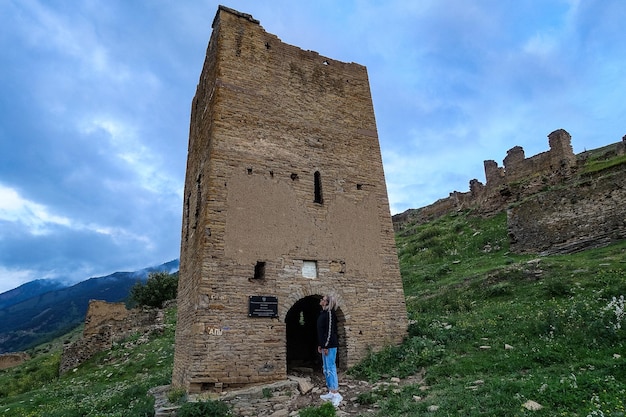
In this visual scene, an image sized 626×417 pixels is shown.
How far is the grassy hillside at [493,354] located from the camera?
234 inches

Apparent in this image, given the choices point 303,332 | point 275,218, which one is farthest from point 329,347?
point 303,332

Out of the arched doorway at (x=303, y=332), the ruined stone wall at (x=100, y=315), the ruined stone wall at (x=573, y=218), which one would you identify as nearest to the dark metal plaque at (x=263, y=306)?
the arched doorway at (x=303, y=332)

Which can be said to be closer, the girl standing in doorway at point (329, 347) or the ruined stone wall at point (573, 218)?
the girl standing in doorway at point (329, 347)

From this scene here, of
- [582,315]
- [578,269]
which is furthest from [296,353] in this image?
[578,269]

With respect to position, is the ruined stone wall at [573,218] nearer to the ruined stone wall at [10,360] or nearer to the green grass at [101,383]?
the green grass at [101,383]

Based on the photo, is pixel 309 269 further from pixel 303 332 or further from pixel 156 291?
pixel 156 291

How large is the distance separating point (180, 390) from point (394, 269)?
6165 mm

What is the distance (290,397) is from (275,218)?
4158 millimetres

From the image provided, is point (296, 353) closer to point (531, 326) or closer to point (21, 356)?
point (531, 326)

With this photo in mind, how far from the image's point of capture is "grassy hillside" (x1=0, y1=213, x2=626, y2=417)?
19.5 ft

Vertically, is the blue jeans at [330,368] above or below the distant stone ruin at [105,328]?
below

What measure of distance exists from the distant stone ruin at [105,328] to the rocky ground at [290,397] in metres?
14.8

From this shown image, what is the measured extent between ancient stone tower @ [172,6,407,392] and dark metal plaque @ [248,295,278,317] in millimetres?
23

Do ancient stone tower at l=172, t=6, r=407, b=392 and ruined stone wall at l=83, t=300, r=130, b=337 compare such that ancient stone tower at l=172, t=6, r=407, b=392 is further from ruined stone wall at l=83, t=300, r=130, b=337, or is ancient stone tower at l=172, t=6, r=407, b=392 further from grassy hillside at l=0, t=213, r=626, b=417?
ruined stone wall at l=83, t=300, r=130, b=337
